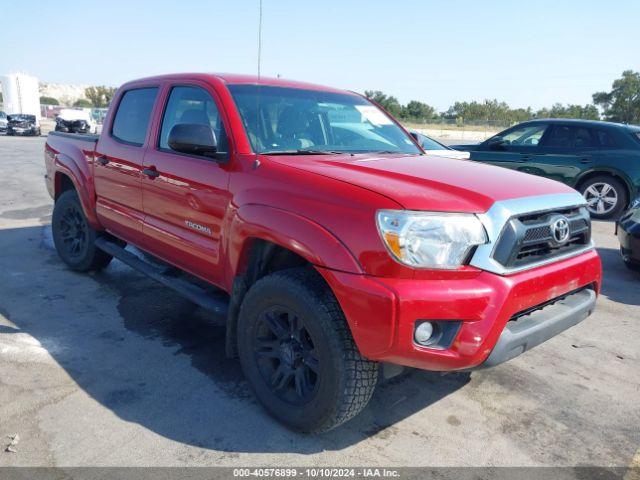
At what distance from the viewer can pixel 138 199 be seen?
160 inches

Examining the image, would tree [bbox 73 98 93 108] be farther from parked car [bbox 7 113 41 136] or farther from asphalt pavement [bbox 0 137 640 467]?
asphalt pavement [bbox 0 137 640 467]

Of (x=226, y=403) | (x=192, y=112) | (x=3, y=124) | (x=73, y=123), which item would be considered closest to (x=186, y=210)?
(x=192, y=112)

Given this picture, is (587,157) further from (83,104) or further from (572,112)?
(83,104)

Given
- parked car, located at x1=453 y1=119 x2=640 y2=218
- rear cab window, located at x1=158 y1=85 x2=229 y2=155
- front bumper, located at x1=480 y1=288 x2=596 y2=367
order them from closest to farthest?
front bumper, located at x1=480 y1=288 x2=596 y2=367 → rear cab window, located at x1=158 y1=85 x2=229 y2=155 → parked car, located at x1=453 y1=119 x2=640 y2=218

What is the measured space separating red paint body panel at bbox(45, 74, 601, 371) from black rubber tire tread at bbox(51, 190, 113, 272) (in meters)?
1.33

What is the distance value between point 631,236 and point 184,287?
4584 millimetres

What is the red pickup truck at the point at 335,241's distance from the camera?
2334 mm

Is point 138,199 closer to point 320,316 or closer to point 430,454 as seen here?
point 320,316

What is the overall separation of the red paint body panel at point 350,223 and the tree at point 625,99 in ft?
191

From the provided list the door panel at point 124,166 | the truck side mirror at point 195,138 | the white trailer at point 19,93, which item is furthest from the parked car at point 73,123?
the truck side mirror at point 195,138

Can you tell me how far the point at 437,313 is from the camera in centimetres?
229

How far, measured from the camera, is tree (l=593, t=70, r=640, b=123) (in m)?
53.3

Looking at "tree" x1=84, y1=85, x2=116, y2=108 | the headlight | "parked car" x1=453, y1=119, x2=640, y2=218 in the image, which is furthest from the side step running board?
"tree" x1=84, y1=85, x2=116, y2=108

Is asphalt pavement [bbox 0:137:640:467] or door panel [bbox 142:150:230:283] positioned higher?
door panel [bbox 142:150:230:283]
